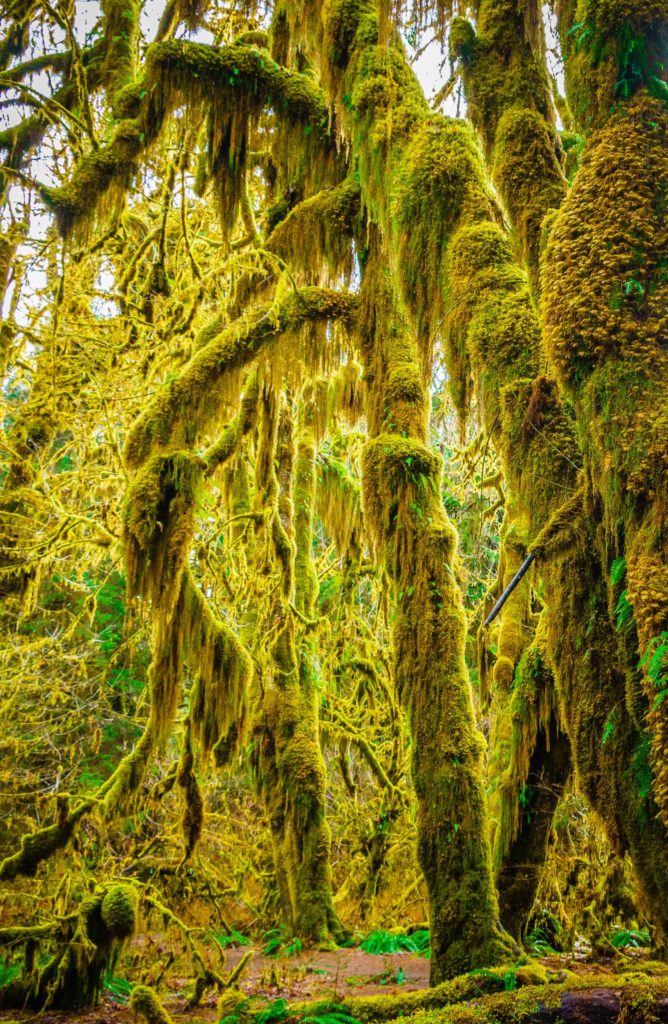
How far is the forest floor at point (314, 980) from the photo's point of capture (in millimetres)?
5848

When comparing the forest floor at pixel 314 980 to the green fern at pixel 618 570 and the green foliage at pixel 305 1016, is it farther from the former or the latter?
the green fern at pixel 618 570

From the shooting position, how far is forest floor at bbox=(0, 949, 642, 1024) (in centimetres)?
585

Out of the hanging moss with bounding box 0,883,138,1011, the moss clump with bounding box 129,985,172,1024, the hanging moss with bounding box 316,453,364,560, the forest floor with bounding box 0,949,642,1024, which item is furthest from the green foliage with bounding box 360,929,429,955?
the hanging moss with bounding box 316,453,364,560

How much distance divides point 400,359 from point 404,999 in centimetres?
460

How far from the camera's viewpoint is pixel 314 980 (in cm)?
709

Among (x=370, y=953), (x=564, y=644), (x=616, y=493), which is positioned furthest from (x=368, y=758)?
(x=616, y=493)

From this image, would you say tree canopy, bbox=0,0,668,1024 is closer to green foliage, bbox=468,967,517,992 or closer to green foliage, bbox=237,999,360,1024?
green foliage, bbox=468,967,517,992

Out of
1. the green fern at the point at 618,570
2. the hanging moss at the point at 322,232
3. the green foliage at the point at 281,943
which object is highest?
the hanging moss at the point at 322,232

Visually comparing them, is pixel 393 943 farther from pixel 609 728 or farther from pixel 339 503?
pixel 609 728

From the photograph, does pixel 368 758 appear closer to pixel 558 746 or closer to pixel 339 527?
pixel 339 527

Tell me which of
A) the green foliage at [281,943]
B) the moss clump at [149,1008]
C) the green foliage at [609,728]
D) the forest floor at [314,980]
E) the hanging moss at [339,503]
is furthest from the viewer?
the hanging moss at [339,503]

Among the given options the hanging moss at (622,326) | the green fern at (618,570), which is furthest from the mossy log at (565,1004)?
the green fern at (618,570)

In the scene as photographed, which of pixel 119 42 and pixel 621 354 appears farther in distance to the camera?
pixel 119 42

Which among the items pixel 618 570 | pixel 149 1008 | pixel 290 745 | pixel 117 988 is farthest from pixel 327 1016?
pixel 290 745
